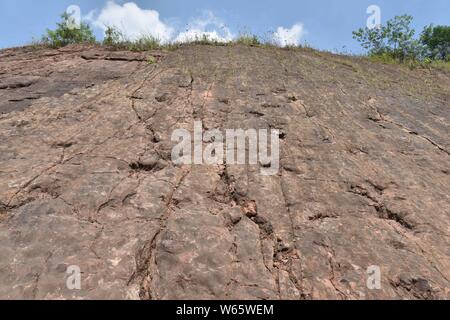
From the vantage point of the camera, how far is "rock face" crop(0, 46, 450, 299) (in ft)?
13.8

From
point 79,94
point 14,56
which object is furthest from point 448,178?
point 14,56

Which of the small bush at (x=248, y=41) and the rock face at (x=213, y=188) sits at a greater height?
the small bush at (x=248, y=41)

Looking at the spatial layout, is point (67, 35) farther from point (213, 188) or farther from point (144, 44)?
point (213, 188)

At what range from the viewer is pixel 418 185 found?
5.98m

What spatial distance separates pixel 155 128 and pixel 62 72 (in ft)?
10.7

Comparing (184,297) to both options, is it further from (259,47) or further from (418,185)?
(259,47)

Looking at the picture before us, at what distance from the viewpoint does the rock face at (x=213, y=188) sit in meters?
4.20

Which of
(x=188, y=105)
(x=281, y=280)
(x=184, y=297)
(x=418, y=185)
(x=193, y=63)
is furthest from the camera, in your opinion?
(x=193, y=63)

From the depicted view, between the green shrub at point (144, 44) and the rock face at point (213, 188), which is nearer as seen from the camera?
the rock face at point (213, 188)

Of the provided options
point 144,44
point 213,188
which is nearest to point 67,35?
point 144,44

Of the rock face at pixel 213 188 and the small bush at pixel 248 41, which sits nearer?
the rock face at pixel 213 188

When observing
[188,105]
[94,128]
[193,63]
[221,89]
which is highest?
[193,63]

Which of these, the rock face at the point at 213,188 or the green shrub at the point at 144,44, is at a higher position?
the green shrub at the point at 144,44

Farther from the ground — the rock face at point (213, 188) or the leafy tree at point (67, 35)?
the leafy tree at point (67, 35)
